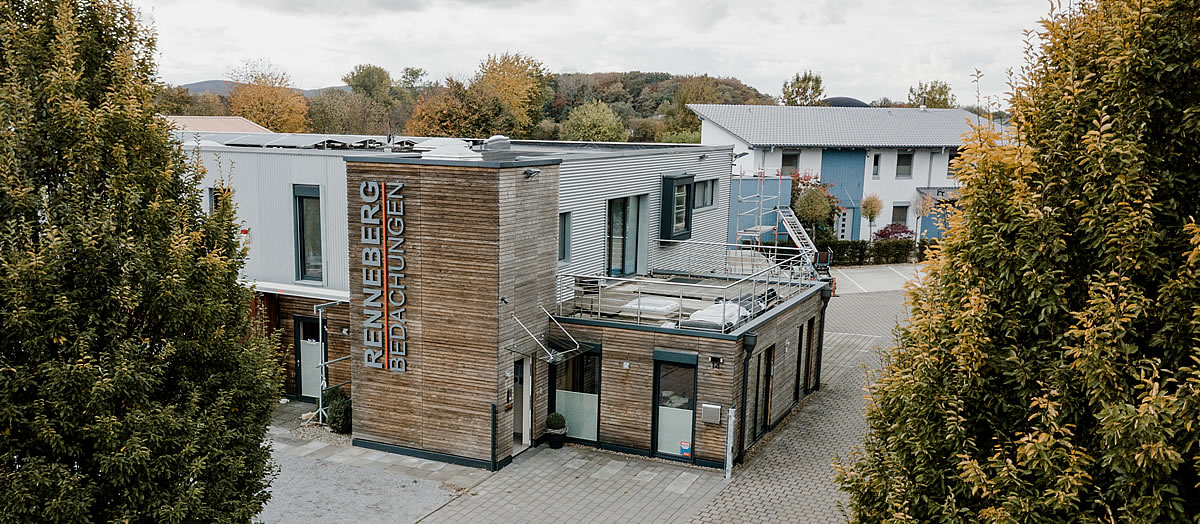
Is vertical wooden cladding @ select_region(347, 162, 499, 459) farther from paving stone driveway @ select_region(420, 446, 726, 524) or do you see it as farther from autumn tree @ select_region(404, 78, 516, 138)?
autumn tree @ select_region(404, 78, 516, 138)

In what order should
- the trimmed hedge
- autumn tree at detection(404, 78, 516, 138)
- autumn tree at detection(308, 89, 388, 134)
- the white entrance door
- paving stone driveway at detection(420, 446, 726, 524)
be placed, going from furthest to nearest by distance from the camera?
autumn tree at detection(308, 89, 388, 134) < autumn tree at detection(404, 78, 516, 138) < the trimmed hedge < the white entrance door < paving stone driveway at detection(420, 446, 726, 524)

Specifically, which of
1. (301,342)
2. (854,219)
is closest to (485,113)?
(854,219)

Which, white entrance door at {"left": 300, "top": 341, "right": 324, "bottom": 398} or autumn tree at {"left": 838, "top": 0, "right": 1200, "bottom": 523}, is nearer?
autumn tree at {"left": 838, "top": 0, "right": 1200, "bottom": 523}

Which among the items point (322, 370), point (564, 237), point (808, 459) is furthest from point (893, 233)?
point (322, 370)

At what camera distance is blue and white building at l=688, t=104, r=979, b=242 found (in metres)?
43.5

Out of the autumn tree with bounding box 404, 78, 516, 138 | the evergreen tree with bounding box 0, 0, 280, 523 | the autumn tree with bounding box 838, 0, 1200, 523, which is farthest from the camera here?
the autumn tree with bounding box 404, 78, 516, 138

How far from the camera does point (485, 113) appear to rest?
49688 millimetres

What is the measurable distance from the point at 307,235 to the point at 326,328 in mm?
2015

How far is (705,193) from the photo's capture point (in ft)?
79.6

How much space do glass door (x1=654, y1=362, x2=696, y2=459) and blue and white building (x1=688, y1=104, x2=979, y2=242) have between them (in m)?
26.8

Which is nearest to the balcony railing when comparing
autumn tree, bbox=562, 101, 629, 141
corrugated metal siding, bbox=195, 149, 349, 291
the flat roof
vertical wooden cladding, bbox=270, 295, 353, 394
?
the flat roof

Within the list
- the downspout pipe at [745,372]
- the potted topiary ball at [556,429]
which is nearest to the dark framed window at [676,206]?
the downspout pipe at [745,372]

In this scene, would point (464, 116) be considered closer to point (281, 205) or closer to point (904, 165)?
point (904, 165)

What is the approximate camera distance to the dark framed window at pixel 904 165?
45.5 meters
